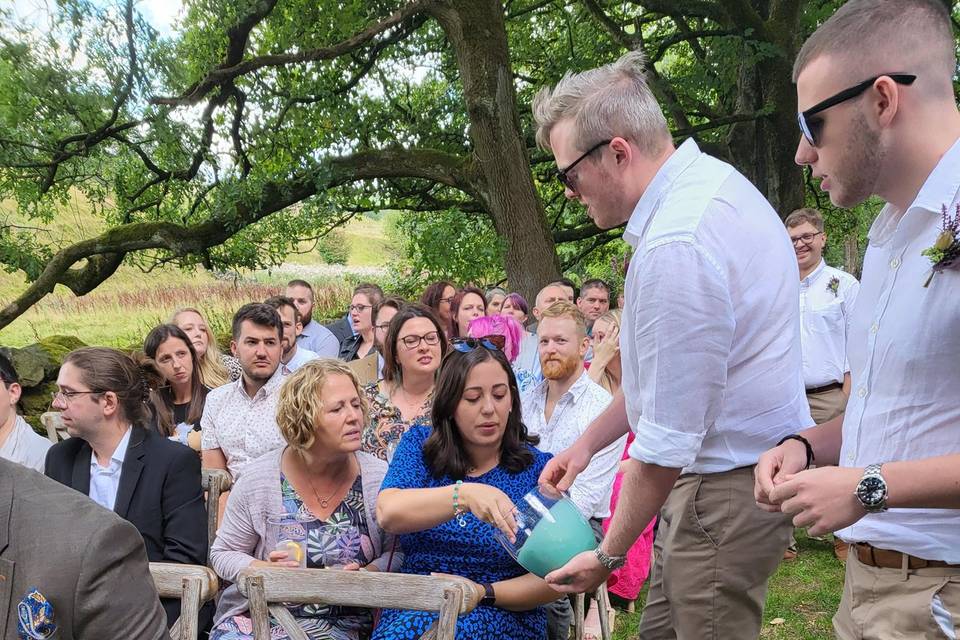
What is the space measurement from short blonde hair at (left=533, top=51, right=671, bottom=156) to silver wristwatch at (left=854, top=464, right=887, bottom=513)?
3.10 ft

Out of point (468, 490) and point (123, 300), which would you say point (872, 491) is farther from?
point (123, 300)

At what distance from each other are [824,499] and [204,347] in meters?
5.19

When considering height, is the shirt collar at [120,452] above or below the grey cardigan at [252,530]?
above

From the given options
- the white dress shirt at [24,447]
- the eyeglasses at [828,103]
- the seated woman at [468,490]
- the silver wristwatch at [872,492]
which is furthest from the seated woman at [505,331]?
the silver wristwatch at [872,492]

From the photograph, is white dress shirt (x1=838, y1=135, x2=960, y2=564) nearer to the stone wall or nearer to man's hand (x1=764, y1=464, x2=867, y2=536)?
man's hand (x1=764, y1=464, x2=867, y2=536)

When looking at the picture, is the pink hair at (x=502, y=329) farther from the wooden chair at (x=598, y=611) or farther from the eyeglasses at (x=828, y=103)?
the eyeglasses at (x=828, y=103)

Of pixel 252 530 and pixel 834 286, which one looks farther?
pixel 834 286

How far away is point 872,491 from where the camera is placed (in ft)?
4.87

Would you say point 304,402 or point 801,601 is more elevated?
point 304,402

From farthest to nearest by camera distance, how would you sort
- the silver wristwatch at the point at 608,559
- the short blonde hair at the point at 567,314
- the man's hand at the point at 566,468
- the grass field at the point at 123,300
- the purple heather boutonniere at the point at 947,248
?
1. the grass field at the point at 123,300
2. the short blonde hair at the point at 567,314
3. the man's hand at the point at 566,468
4. the silver wristwatch at the point at 608,559
5. the purple heather boutonniere at the point at 947,248

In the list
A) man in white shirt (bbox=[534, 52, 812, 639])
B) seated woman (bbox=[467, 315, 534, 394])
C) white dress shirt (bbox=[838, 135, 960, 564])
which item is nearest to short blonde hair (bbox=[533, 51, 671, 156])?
man in white shirt (bbox=[534, 52, 812, 639])

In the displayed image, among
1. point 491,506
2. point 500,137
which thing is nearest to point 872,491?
point 491,506

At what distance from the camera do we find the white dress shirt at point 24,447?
3895mm

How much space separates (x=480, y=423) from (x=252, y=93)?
7.61 meters
